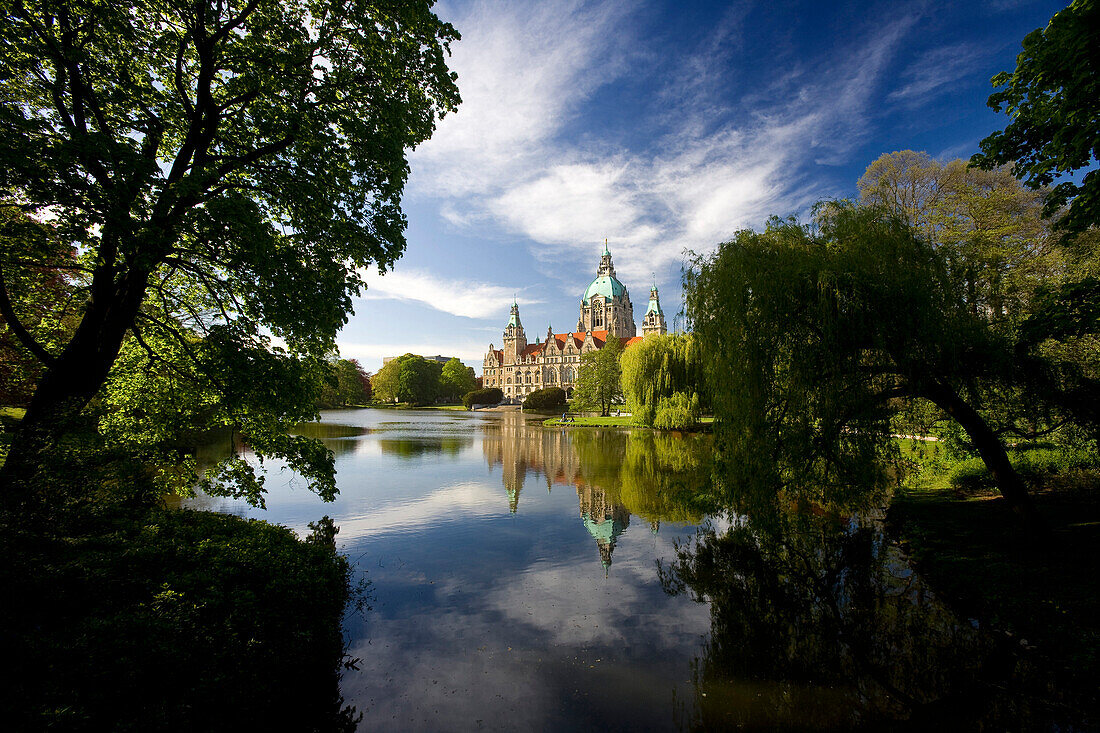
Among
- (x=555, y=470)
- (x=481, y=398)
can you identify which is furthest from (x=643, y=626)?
(x=481, y=398)

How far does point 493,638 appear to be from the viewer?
6.92 meters

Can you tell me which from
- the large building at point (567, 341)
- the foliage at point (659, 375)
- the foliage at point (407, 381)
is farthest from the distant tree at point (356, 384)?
the foliage at point (659, 375)

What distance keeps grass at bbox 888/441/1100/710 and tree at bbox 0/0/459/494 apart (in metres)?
10.6

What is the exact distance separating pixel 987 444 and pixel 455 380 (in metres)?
92.4

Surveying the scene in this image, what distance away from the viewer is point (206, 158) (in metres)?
6.29

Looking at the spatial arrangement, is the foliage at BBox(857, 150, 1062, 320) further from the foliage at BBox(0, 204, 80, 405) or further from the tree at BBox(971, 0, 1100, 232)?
the foliage at BBox(0, 204, 80, 405)

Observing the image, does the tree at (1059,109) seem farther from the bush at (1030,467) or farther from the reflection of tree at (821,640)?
the bush at (1030,467)

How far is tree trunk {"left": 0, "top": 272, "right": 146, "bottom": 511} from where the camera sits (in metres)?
4.74

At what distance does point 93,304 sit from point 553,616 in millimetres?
8035

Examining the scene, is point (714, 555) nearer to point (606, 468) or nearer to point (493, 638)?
point (493, 638)

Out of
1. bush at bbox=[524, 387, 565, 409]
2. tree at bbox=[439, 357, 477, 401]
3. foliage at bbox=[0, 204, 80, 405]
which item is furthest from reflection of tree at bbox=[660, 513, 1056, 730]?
tree at bbox=[439, 357, 477, 401]

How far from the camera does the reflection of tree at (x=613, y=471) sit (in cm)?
1295

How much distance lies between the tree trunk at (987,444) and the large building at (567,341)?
78.4m

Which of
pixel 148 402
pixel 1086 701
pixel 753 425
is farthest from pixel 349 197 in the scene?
pixel 1086 701
